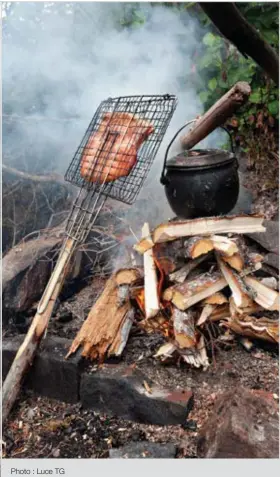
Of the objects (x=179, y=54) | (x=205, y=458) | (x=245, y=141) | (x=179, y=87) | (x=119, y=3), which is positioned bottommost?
(x=205, y=458)

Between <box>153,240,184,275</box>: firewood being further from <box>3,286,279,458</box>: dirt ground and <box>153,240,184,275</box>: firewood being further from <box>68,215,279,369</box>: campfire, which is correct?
<box>3,286,279,458</box>: dirt ground

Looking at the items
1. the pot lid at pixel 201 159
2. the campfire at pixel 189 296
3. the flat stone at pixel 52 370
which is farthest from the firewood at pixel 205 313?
the pot lid at pixel 201 159

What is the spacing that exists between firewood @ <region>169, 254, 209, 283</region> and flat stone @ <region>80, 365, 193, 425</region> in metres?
0.71

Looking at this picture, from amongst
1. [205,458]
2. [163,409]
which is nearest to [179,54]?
[163,409]

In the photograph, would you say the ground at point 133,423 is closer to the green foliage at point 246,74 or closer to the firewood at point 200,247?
the firewood at point 200,247

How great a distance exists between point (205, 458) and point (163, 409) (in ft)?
1.73

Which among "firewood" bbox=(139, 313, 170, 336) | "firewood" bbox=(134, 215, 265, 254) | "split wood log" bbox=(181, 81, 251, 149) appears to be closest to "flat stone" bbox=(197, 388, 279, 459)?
"firewood" bbox=(139, 313, 170, 336)

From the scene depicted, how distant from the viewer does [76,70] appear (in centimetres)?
581

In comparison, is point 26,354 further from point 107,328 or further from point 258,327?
point 258,327

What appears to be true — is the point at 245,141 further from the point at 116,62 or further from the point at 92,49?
the point at 92,49

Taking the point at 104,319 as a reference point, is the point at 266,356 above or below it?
below

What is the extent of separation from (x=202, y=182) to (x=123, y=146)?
0.70 m

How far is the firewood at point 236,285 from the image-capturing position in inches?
132

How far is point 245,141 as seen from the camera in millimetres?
5805
